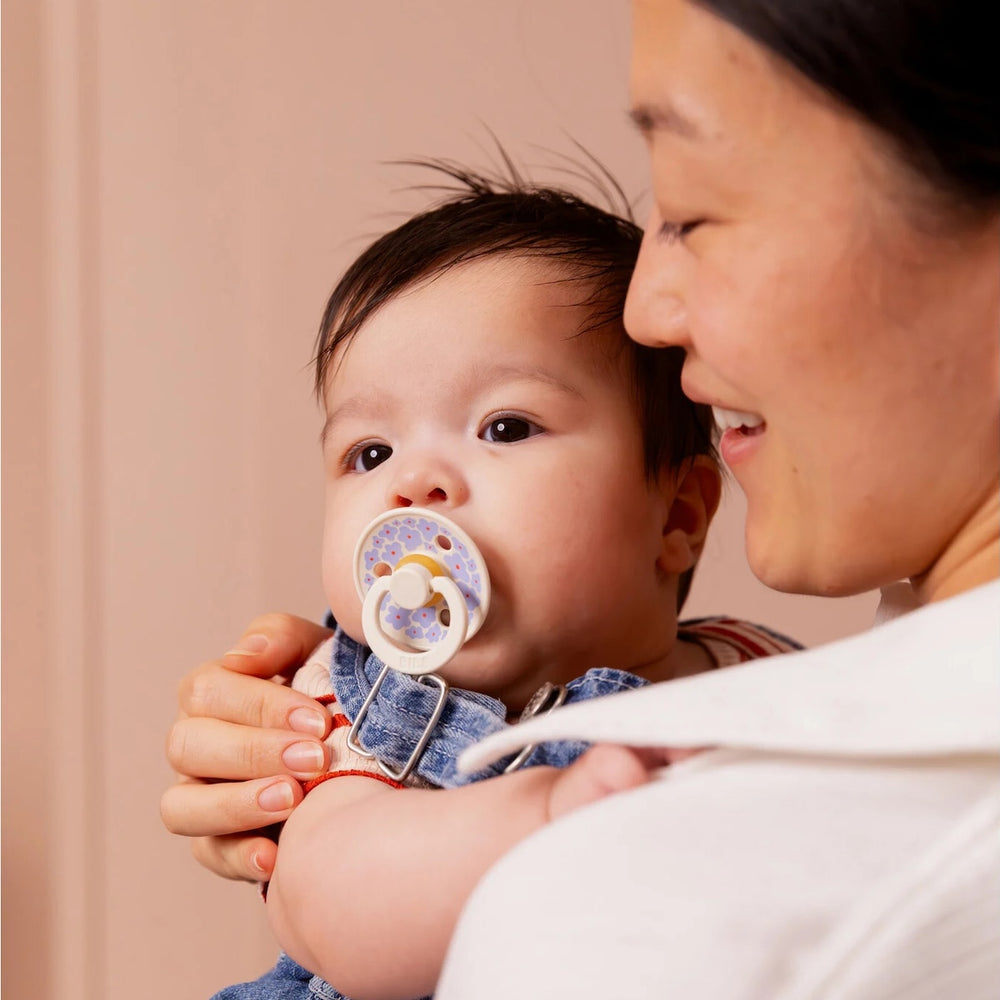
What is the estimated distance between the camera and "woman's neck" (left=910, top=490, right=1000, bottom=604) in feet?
2.42

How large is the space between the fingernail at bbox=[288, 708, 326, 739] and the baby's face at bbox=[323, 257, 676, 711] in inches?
3.7

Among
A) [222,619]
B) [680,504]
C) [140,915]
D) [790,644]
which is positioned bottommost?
[140,915]

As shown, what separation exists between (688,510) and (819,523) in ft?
1.59

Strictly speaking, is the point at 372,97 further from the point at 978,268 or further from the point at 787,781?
the point at 787,781

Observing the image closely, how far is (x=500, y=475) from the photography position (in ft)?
3.45

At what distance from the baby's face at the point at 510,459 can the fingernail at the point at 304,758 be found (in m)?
0.13

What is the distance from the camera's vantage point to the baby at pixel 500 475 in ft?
3.25

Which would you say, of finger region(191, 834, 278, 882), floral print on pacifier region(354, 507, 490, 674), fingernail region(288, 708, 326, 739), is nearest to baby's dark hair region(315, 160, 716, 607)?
floral print on pacifier region(354, 507, 490, 674)

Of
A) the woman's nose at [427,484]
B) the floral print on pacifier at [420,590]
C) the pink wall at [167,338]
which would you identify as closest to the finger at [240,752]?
the floral print on pacifier at [420,590]

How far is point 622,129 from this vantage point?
2381 millimetres

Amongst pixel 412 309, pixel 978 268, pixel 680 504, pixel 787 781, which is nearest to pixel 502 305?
pixel 412 309

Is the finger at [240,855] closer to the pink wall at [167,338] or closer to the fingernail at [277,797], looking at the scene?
the fingernail at [277,797]

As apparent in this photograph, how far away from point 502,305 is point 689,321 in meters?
0.35

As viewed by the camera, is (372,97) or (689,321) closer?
(689,321)
